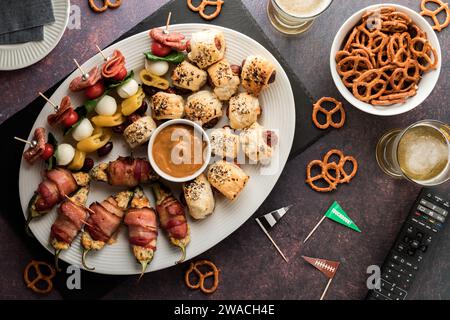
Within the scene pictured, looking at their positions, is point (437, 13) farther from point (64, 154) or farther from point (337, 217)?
point (64, 154)

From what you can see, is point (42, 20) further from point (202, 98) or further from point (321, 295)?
point (321, 295)

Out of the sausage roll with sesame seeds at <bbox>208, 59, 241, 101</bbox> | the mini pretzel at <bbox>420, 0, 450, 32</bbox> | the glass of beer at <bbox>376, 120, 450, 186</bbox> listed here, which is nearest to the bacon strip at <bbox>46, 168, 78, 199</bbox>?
the sausage roll with sesame seeds at <bbox>208, 59, 241, 101</bbox>

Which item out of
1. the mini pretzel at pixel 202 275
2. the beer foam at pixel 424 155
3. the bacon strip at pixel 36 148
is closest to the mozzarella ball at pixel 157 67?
the bacon strip at pixel 36 148

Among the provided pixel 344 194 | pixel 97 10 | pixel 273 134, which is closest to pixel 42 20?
pixel 97 10

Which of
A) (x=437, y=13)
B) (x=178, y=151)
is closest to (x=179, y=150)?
(x=178, y=151)

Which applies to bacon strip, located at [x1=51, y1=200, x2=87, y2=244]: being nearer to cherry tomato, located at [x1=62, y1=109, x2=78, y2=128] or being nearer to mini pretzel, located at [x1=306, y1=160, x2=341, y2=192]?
cherry tomato, located at [x1=62, y1=109, x2=78, y2=128]

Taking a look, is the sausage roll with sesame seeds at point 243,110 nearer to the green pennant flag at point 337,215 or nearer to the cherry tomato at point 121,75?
the cherry tomato at point 121,75
